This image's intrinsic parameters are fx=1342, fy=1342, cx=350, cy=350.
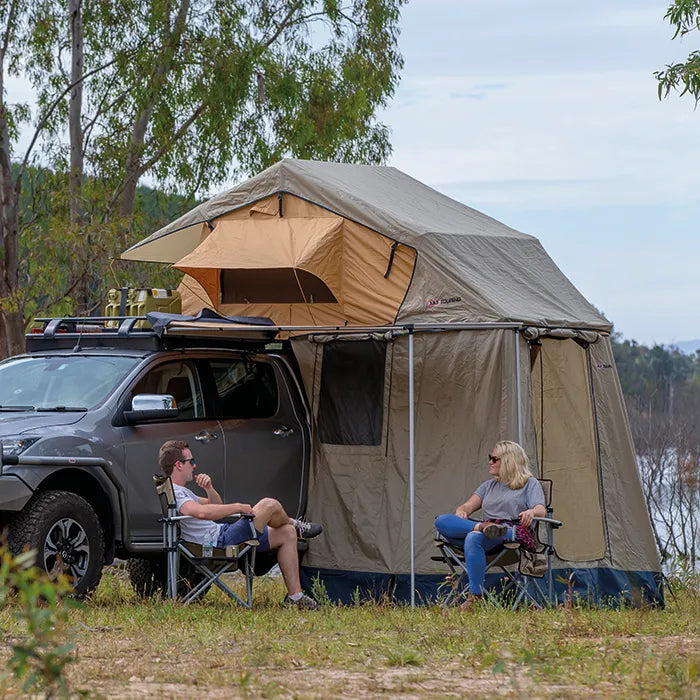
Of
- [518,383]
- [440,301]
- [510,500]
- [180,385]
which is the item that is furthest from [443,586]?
[180,385]

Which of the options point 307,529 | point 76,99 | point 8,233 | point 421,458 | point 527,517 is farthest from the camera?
point 76,99

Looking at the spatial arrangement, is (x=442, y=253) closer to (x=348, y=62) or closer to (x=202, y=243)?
(x=202, y=243)

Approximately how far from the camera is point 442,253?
9750mm

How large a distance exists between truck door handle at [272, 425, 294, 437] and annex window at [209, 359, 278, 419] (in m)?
0.13

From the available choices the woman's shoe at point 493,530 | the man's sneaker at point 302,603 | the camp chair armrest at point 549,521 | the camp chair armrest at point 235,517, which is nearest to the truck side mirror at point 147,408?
the camp chair armrest at point 235,517

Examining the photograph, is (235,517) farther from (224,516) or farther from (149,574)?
(149,574)

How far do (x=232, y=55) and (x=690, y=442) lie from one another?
635 inches

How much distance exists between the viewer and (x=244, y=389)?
A: 10078mm

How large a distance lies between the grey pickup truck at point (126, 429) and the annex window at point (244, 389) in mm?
10

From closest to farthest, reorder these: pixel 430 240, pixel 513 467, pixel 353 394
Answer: pixel 513 467
pixel 430 240
pixel 353 394

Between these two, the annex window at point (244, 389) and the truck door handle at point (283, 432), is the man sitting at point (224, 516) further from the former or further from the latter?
the truck door handle at point (283, 432)

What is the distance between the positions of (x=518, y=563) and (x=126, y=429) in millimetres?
2790

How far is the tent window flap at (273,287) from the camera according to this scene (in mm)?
10656

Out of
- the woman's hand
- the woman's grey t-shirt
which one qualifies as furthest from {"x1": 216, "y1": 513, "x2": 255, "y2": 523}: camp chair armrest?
the woman's hand
